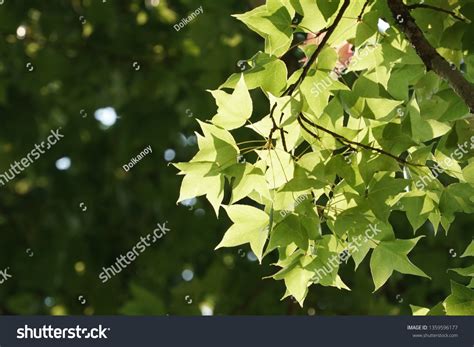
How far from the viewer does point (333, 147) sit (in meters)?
1.44

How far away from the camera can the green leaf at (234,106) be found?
1398 mm

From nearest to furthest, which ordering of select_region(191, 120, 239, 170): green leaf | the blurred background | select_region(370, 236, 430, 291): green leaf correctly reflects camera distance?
select_region(191, 120, 239, 170): green leaf
select_region(370, 236, 430, 291): green leaf
the blurred background

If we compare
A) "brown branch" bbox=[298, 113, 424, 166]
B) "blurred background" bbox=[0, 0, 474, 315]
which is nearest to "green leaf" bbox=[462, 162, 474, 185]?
"brown branch" bbox=[298, 113, 424, 166]

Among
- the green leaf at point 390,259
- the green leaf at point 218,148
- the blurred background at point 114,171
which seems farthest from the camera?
the blurred background at point 114,171

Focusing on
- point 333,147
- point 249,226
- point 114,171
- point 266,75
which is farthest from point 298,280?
point 114,171

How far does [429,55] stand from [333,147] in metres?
0.23

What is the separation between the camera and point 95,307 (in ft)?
14.1

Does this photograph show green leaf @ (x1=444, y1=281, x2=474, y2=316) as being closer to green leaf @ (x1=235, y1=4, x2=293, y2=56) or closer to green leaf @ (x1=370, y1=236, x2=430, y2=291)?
green leaf @ (x1=370, y1=236, x2=430, y2=291)

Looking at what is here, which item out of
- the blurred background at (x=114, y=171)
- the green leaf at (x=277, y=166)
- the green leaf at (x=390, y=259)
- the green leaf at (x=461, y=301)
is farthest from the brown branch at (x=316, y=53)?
the blurred background at (x=114, y=171)

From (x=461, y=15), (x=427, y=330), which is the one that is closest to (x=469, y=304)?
(x=427, y=330)

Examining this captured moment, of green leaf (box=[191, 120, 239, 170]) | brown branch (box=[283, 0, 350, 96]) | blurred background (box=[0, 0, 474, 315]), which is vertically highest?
brown branch (box=[283, 0, 350, 96])

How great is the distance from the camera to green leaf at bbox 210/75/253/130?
4.59 feet

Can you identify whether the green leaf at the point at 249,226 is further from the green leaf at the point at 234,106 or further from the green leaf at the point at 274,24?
the green leaf at the point at 274,24

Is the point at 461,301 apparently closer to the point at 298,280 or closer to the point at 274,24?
the point at 298,280
